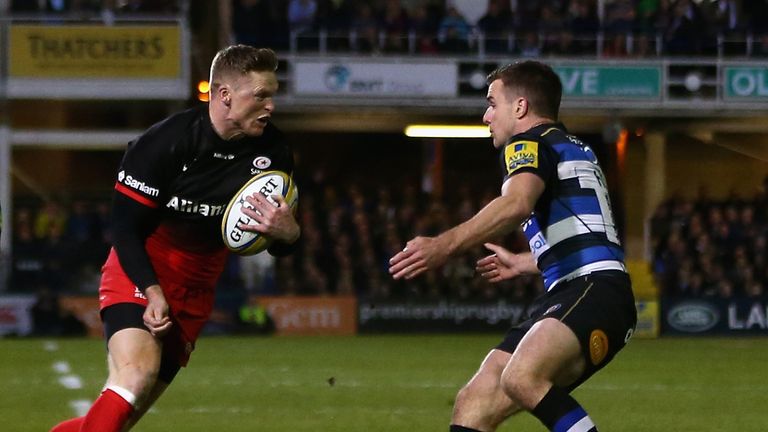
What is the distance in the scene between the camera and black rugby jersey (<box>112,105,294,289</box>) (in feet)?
19.8

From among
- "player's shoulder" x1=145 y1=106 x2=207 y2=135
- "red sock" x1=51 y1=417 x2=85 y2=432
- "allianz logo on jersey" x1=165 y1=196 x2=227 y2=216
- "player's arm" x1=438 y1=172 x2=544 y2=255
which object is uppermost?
"player's shoulder" x1=145 y1=106 x2=207 y2=135

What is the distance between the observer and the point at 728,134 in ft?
95.8

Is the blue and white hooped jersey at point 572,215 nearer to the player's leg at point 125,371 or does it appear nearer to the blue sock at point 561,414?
the blue sock at point 561,414

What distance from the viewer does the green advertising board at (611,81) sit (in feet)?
79.6

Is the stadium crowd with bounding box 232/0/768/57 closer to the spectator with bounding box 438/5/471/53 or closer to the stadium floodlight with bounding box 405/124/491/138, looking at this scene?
the spectator with bounding box 438/5/471/53

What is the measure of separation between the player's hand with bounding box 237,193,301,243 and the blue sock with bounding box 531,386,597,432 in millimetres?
1221

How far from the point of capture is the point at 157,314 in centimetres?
586

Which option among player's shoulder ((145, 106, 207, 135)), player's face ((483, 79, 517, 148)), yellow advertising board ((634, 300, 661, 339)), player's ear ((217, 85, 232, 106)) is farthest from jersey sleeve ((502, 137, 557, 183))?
yellow advertising board ((634, 300, 661, 339))

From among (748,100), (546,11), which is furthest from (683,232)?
(546,11)

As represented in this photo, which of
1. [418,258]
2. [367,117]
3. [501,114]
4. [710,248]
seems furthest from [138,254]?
[367,117]

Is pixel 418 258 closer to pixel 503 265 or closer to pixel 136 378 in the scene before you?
pixel 136 378

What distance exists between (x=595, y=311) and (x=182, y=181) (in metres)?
1.78

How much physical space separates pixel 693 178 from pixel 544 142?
24157mm

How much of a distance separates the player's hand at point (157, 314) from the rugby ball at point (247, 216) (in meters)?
0.39
